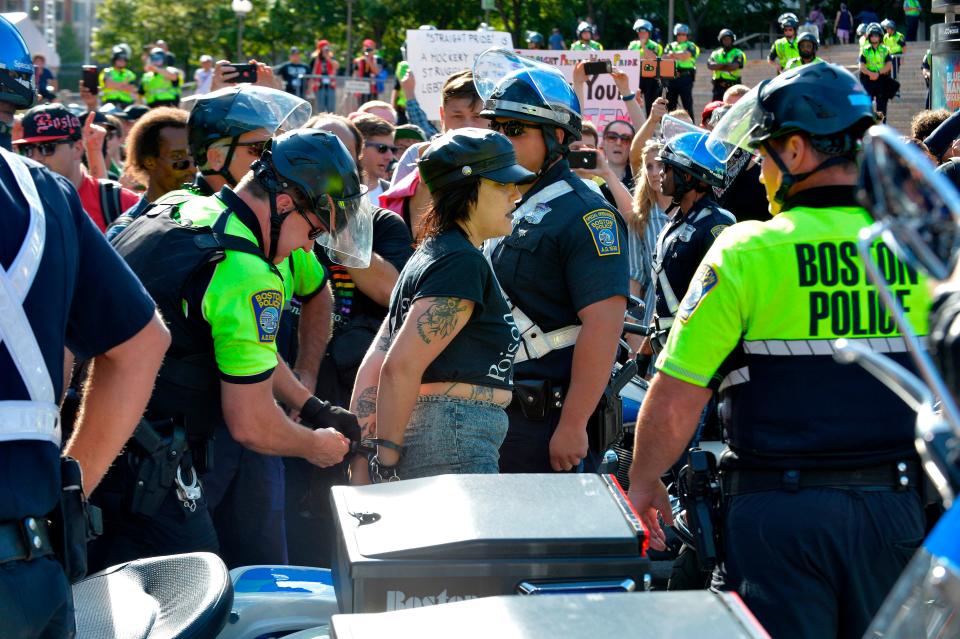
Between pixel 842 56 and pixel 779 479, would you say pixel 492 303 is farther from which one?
pixel 842 56

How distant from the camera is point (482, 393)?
3.31 meters

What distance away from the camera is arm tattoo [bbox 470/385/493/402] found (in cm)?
330

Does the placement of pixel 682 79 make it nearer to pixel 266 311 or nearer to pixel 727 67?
pixel 727 67

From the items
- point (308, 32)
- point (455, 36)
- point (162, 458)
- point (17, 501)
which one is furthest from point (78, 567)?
point (308, 32)

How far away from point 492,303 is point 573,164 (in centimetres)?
323

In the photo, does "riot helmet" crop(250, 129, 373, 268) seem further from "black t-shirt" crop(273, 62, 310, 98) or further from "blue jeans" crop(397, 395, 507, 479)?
"black t-shirt" crop(273, 62, 310, 98)

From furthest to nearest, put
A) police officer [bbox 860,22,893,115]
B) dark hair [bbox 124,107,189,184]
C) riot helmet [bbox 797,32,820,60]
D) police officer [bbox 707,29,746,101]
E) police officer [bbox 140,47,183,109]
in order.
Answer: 1. police officer [bbox 707,29,746,101]
2. police officer [bbox 860,22,893,115]
3. riot helmet [bbox 797,32,820,60]
4. police officer [bbox 140,47,183,109]
5. dark hair [bbox 124,107,189,184]

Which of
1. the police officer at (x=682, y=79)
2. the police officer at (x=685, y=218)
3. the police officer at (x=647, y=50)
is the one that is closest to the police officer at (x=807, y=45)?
the police officer at (x=682, y=79)

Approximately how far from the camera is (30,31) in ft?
47.9

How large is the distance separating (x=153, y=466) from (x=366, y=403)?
2.15 feet

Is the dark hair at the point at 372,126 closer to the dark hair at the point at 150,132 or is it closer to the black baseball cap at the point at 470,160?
the dark hair at the point at 150,132

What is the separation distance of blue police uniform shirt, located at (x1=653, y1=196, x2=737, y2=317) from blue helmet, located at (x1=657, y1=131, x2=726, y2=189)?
12 centimetres

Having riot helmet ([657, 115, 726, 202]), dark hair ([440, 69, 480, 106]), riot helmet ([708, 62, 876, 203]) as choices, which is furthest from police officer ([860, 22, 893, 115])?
riot helmet ([708, 62, 876, 203])

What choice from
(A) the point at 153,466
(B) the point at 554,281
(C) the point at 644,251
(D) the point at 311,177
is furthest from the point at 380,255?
(C) the point at 644,251
